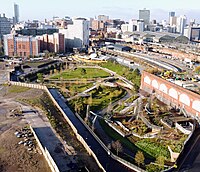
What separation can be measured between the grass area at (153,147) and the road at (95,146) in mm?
2388

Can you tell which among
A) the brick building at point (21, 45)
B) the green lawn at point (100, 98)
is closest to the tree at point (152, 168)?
the green lawn at point (100, 98)

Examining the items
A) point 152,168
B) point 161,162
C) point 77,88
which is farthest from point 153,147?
point 77,88

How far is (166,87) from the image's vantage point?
22.3m

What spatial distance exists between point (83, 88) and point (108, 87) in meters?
2.66

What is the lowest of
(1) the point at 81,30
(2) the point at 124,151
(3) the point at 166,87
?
(2) the point at 124,151

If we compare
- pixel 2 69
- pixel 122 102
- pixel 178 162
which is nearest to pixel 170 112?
pixel 122 102

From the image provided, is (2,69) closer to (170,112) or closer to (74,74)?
(74,74)

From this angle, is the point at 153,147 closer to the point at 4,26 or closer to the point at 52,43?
the point at 52,43

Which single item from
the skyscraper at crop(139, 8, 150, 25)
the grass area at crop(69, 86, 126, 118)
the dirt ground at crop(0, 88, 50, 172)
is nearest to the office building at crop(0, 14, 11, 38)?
the grass area at crop(69, 86, 126, 118)

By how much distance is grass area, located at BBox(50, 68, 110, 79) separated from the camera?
32375mm

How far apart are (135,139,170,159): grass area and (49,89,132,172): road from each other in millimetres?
2388

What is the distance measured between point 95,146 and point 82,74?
19.4 m

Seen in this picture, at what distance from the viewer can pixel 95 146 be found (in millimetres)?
14914

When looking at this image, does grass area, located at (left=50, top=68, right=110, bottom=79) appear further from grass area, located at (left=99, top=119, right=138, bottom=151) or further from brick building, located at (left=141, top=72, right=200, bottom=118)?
grass area, located at (left=99, top=119, right=138, bottom=151)
